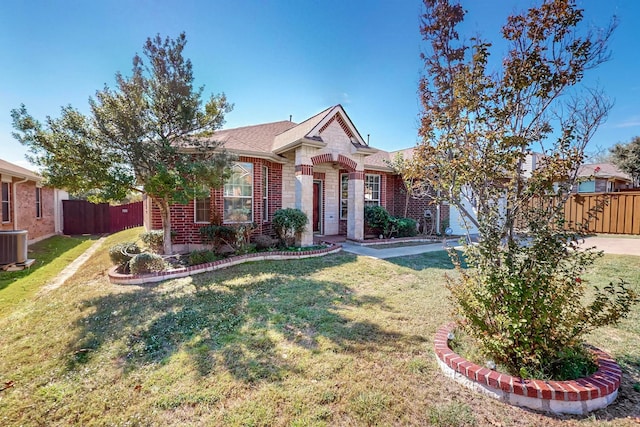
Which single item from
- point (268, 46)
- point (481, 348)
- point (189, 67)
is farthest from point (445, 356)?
point (268, 46)

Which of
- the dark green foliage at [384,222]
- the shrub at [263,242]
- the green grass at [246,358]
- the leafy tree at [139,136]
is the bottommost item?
the green grass at [246,358]

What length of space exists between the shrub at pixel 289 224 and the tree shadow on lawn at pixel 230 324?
3.39m

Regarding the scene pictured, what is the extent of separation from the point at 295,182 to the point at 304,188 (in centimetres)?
87

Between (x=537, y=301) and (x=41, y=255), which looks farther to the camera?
(x=41, y=255)

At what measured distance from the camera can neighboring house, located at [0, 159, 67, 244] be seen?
488 inches

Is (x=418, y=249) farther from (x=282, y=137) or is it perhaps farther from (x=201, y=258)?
(x=201, y=258)

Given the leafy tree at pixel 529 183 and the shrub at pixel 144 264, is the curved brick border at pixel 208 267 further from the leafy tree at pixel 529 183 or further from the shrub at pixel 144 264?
the leafy tree at pixel 529 183

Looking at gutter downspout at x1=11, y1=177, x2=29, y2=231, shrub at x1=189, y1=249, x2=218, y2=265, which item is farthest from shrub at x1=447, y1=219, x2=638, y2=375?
gutter downspout at x1=11, y1=177, x2=29, y2=231

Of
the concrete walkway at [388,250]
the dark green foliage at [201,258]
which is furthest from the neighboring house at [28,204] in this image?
the concrete walkway at [388,250]

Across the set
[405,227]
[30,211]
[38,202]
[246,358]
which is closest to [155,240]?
[246,358]

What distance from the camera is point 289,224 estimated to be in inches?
398

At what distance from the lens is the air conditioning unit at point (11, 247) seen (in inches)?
368

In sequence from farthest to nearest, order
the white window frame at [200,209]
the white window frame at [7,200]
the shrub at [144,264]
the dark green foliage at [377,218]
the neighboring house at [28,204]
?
1. the dark green foliage at [377,218]
2. the neighboring house at [28,204]
3. the white window frame at [7,200]
4. the white window frame at [200,209]
5. the shrub at [144,264]

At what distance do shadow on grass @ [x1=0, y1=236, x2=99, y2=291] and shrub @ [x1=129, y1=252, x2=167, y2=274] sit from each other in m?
3.78
